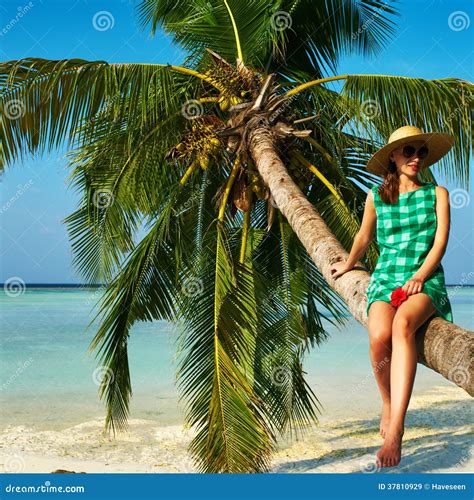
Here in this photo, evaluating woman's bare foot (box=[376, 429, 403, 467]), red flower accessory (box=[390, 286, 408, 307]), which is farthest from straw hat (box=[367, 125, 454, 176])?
woman's bare foot (box=[376, 429, 403, 467])

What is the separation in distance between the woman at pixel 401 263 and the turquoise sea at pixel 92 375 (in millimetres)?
4032

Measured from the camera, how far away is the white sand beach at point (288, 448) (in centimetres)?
1089

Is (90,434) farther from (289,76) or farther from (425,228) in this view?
(425,228)

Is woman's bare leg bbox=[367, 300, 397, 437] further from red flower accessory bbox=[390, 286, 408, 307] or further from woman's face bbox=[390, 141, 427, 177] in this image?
woman's face bbox=[390, 141, 427, 177]

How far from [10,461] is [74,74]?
7.76 metres

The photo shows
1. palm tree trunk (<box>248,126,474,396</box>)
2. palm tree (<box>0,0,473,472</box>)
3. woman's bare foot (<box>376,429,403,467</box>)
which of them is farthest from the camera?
palm tree (<box>0,0,473,472</box>)

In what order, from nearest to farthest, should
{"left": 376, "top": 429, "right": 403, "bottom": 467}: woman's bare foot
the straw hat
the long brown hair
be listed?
{"left": 376, "top": 429, "right": 403, "bottom": 467}: woman's bare foot, the long brown hair, the straw hat

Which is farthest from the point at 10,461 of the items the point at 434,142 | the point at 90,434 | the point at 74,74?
the point at 434,142

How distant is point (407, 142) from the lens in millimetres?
3473

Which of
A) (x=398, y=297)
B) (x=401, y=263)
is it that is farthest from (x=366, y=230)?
(x=398, y=297)

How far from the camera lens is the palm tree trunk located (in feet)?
8.37

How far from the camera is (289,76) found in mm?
9461

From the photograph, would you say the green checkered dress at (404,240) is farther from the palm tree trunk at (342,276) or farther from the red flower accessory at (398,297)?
the palm tree trunk at (342,276)

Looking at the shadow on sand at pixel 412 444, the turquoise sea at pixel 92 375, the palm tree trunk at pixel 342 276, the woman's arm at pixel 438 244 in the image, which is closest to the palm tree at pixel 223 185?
the palm tree trunk at pixel 342 276
